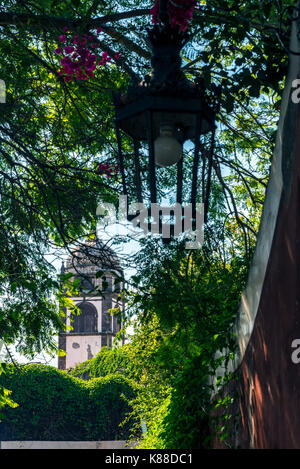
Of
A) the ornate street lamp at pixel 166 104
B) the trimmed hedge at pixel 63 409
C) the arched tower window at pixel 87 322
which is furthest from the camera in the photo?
the arched tower window at pixel 87 322

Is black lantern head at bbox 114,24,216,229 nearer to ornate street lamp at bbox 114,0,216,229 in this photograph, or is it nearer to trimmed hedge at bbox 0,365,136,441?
ornate street lamp at bbox 114,0,216,229

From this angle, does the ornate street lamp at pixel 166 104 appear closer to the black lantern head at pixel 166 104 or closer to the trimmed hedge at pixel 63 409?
the black lantern head at pixel 166 104

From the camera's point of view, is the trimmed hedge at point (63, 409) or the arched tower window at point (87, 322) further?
the arched tower window at point (87, 322)

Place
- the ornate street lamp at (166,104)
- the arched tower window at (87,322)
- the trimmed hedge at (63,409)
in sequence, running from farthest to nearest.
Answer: the arched tower window at (87,322) → the trimmed hedge at (63,409) → the ornate street lamp at (166,104)

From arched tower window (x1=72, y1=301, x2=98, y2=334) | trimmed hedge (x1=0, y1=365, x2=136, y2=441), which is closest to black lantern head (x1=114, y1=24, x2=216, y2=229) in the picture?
trimmed hedge (x1=0, y1=365, x2=136, y2=441)

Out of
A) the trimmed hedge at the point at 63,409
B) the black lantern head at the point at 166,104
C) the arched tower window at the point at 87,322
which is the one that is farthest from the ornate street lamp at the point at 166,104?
the arched tower window at the point at 87,322

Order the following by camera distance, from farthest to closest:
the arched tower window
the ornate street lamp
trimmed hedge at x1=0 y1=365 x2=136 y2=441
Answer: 1. the arched tower window
2. trimmed hedge at x1=0 y1=365 x2=136 y2=441
3. the ornate street lamp

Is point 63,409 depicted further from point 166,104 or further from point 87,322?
point 166,104

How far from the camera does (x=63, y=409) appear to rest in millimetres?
33969

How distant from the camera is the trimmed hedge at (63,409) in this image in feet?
106

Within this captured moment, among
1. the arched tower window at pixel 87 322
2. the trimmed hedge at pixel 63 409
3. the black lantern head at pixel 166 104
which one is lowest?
A: the trimmed hedge at pixel 63 409

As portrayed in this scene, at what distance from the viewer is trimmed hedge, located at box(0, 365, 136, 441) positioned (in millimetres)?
32406
